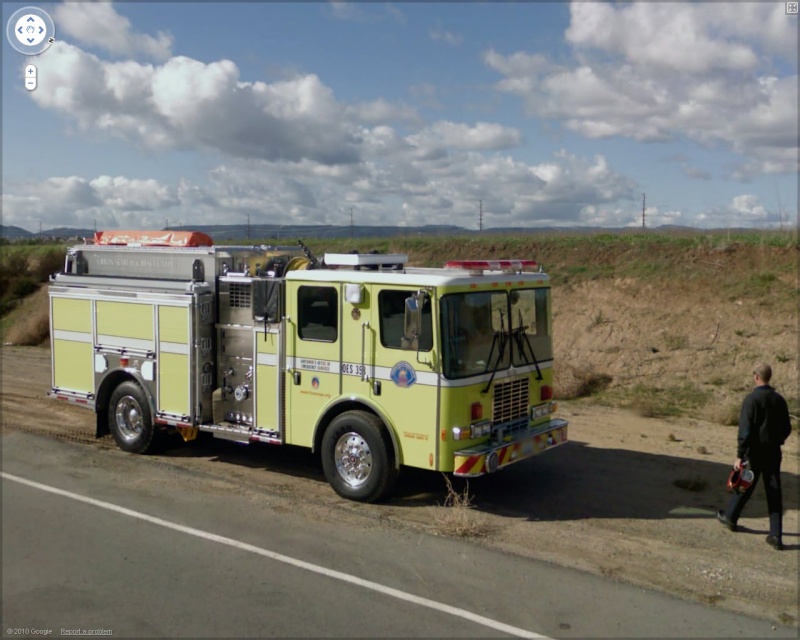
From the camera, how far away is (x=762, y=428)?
765cm

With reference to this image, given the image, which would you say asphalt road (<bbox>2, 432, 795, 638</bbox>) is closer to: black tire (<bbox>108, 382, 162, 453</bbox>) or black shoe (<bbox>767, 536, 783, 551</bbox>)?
black shoe (<bbox>767, 536, 783, 551</bbox>)

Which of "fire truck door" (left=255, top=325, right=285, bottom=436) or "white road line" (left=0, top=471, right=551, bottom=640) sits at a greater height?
"fire truck door" (left=255, top=325, right=285, bottom=436)

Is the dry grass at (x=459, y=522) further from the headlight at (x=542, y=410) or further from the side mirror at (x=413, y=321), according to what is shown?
the side mirror at (x=413, y=321)

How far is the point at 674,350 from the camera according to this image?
17.0 meters

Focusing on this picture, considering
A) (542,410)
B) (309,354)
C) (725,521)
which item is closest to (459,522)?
(542,410)

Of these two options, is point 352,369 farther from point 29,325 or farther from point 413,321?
point 29,325

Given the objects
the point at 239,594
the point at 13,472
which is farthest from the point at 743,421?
the point at 13,472

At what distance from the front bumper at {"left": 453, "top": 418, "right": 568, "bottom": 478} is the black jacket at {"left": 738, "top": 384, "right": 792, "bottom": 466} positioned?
7.02 ft

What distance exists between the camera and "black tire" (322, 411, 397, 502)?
8.44 meters

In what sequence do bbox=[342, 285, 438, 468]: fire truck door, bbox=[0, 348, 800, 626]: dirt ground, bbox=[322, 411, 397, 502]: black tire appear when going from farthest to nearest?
bbox=[322, 411, 397, 502]: black tire
bbox=[342, 285, 438, 468]: fire truck door
bbox=[0, 348, 800, 626]: dirt ground

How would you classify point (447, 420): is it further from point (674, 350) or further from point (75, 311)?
point (674, 350)

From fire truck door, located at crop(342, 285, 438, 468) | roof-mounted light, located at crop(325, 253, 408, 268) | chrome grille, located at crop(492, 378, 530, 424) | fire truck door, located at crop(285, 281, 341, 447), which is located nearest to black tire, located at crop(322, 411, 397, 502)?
fire truck door, located at crop(342, 285, 438, 468)

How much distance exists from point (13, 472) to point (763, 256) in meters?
17.1

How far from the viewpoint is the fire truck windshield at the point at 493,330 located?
805cm
